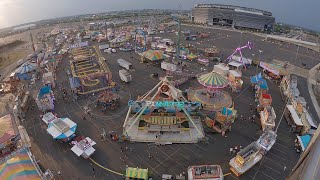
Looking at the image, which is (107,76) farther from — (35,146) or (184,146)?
(184,146)

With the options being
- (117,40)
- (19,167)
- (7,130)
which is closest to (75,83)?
(7,130)

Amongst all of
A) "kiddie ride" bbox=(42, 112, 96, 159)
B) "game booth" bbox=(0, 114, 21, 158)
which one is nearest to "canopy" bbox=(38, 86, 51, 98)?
"kiddie ride" bbox=(42, 112, 96, 159)

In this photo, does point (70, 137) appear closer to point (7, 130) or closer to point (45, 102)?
point (7, 130)

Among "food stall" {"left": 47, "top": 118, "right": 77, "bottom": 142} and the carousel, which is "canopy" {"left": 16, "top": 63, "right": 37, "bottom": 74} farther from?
the carousel

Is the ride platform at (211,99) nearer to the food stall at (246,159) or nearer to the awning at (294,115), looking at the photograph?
the awning at (294,115)

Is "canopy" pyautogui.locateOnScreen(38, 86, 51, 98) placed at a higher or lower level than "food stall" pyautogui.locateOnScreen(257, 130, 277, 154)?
higher

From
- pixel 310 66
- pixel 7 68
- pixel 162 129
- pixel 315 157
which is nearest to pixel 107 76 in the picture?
pixel 162 129
